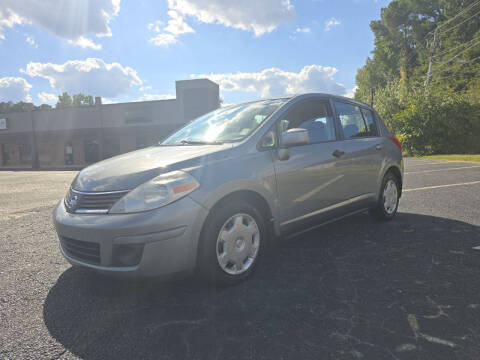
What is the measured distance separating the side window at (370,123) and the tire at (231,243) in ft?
7.88

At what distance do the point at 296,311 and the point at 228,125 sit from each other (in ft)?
6.23

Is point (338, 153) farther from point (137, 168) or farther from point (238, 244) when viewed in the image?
point (137, 168)

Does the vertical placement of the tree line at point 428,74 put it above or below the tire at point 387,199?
above

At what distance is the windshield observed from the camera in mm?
3094

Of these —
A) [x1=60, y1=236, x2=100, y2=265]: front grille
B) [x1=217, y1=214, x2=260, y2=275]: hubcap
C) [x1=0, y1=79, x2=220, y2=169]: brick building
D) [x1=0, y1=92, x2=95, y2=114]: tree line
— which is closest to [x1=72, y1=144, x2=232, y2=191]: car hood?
[x1=60, y1=236, x2=100, y2=265]: front grille

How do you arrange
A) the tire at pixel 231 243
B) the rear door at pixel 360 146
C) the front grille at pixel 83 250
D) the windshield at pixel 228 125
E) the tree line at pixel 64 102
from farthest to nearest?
the tree line at pixel 64 102, the rear door at pixel 360 146, the windshield at pixel 228 125, the tire at pixel 231 243, the front grille at pixel 83 250

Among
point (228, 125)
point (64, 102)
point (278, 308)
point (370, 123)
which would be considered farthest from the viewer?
point (64, 102)

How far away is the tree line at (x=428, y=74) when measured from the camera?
2019cm

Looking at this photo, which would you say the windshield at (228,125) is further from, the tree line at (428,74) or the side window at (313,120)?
the tree line at (428,74)

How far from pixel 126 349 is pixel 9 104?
121 metres

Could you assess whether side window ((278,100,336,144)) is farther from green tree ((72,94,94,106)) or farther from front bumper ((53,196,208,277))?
green tree ((72,94,94,106))

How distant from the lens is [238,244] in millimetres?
2637

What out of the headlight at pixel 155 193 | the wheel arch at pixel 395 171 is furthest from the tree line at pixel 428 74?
the headlight at pixel 155 193

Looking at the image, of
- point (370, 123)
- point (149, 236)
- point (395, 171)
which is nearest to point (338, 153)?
point (370, 123)
